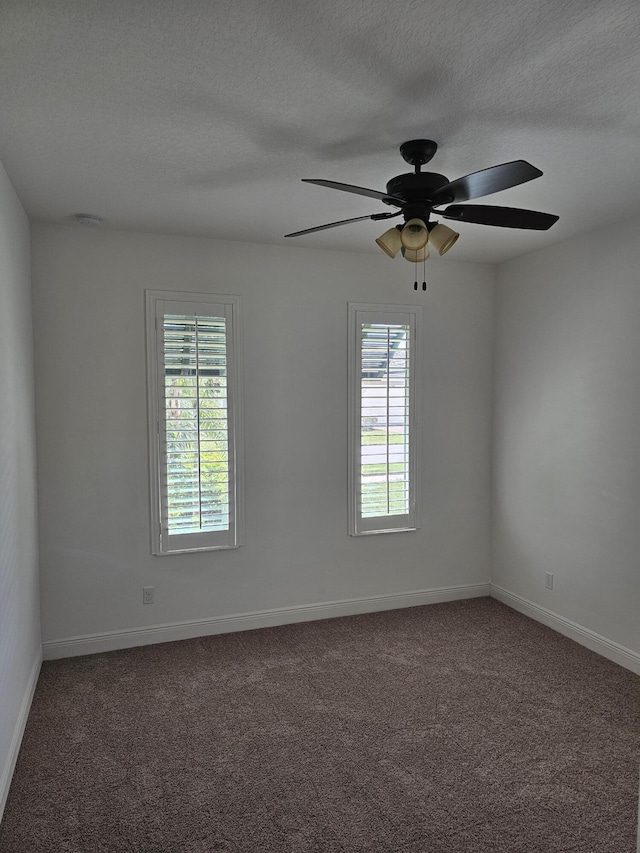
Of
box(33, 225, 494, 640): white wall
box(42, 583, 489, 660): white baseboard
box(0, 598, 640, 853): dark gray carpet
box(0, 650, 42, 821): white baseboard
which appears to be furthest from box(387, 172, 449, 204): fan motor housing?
box(42, 583, 489, 660): white baseboard

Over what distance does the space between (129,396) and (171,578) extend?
4.08 ft

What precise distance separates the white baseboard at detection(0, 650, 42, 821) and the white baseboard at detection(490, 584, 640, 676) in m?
3.32

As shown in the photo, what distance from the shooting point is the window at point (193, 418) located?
394 cm

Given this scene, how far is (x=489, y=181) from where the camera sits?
2105mm

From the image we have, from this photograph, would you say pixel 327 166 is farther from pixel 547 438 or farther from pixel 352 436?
pixel 547 438

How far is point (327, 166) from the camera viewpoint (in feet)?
9.06

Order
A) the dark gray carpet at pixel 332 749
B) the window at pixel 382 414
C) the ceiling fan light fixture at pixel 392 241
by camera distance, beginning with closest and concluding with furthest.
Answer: the dark gray carpet at pixel 332 749 → the ceiling fan light fixture at pixel 392 241 → the window at pixel 382 414

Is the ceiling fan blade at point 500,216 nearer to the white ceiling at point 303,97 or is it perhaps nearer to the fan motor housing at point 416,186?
the fan motor housing at point 416,186

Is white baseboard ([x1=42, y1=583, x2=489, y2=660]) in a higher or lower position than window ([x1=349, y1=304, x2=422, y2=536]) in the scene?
lower

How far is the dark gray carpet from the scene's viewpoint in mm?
2283

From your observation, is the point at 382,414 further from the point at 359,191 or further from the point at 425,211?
the point at 359,191

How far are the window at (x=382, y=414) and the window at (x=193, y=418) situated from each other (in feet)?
2.93

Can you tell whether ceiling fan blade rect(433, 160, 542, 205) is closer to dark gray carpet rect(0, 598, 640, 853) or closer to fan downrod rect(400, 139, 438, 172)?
fan downrod rect(400, 139, 438, 172)

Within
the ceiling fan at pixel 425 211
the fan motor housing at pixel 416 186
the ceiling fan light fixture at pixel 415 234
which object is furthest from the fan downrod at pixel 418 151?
the ceiling fan light fixture at pixel 415 234
